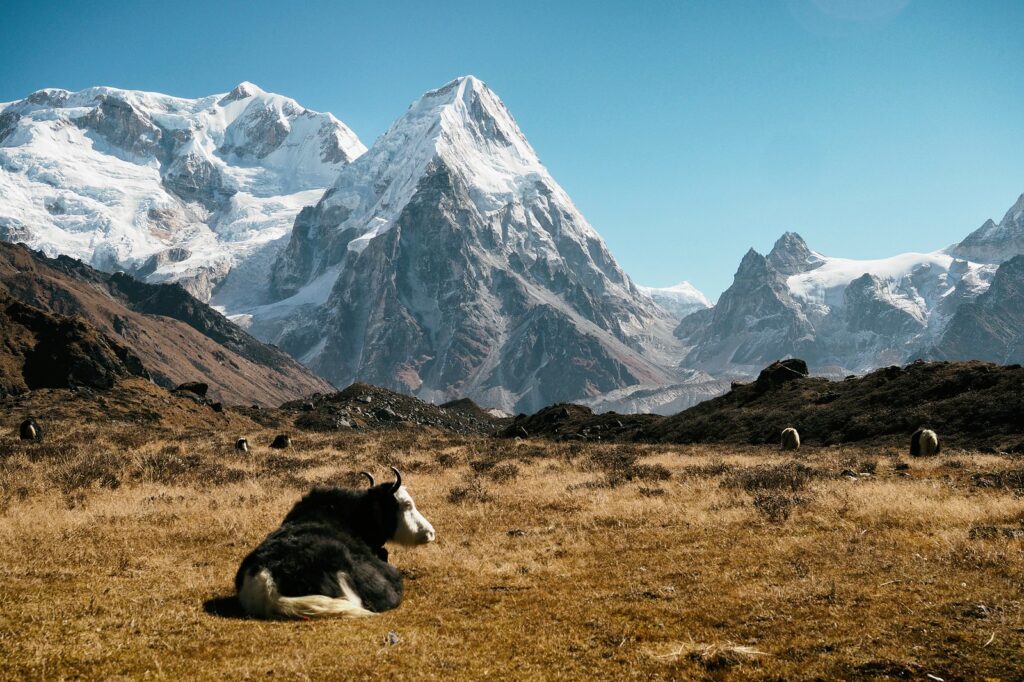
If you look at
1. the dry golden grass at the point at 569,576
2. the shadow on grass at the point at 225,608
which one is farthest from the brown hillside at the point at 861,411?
the shadow on grass at the point at 225,608

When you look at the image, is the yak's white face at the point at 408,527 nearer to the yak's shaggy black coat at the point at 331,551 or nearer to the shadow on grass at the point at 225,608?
the yak's shaggy black coat at the point at 331,551

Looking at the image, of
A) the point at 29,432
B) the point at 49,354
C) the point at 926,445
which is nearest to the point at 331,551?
the point at 926,445

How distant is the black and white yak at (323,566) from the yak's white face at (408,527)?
0.63 meters

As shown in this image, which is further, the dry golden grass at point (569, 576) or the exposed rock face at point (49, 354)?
the exposed rock face at point (49, 354)

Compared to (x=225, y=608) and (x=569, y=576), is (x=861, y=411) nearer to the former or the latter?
(x=569, y=576)

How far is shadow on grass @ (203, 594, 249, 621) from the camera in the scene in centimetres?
998

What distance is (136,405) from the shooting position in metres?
55.9

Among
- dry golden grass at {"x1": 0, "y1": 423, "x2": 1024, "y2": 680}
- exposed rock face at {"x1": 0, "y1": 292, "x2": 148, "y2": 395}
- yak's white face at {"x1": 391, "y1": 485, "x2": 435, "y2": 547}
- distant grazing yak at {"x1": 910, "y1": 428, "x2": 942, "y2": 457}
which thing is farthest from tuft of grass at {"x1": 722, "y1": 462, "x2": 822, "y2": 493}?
exposed rock face at {"x1": 0, "y1": 292, "x2": 148, "y2": 395}

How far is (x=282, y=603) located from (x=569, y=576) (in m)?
4.95

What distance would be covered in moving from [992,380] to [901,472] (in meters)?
25.7

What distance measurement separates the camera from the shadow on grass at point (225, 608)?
9.98m

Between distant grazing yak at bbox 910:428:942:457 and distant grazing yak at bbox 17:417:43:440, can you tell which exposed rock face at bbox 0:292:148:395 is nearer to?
distant grazing yak at bbox 17:417:43:440

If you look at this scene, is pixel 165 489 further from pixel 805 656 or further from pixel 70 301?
pixel 70 301

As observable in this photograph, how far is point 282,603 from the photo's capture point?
9.81 m
